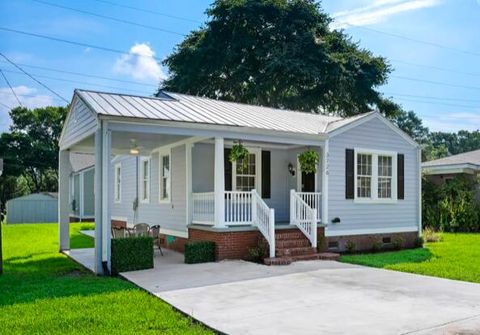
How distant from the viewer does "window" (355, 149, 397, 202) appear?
1421 cm

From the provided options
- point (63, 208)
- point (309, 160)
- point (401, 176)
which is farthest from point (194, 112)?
point (401, 176)

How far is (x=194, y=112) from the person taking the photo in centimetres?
1191

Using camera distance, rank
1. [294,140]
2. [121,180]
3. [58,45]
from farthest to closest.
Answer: [58,45], [121,180], [294,140]

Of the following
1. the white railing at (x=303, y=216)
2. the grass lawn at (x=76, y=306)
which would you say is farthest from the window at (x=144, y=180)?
the white railing at (x=303, y=216)

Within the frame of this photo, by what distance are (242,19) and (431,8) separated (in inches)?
669

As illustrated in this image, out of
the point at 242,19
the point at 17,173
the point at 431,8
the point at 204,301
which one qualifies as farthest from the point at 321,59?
the point at 17,173

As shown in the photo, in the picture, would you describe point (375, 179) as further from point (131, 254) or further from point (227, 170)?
point (131, 254)

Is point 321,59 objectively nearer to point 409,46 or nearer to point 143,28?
point 409,46

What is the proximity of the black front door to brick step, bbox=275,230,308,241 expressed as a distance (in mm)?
2031

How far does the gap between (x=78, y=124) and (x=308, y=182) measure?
6941 mm

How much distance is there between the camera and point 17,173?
143 ft

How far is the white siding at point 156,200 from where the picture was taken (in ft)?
44.9

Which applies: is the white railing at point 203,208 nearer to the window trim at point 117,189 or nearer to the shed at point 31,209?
the window trim at point 117,189

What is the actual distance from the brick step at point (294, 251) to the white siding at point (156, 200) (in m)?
3.14
